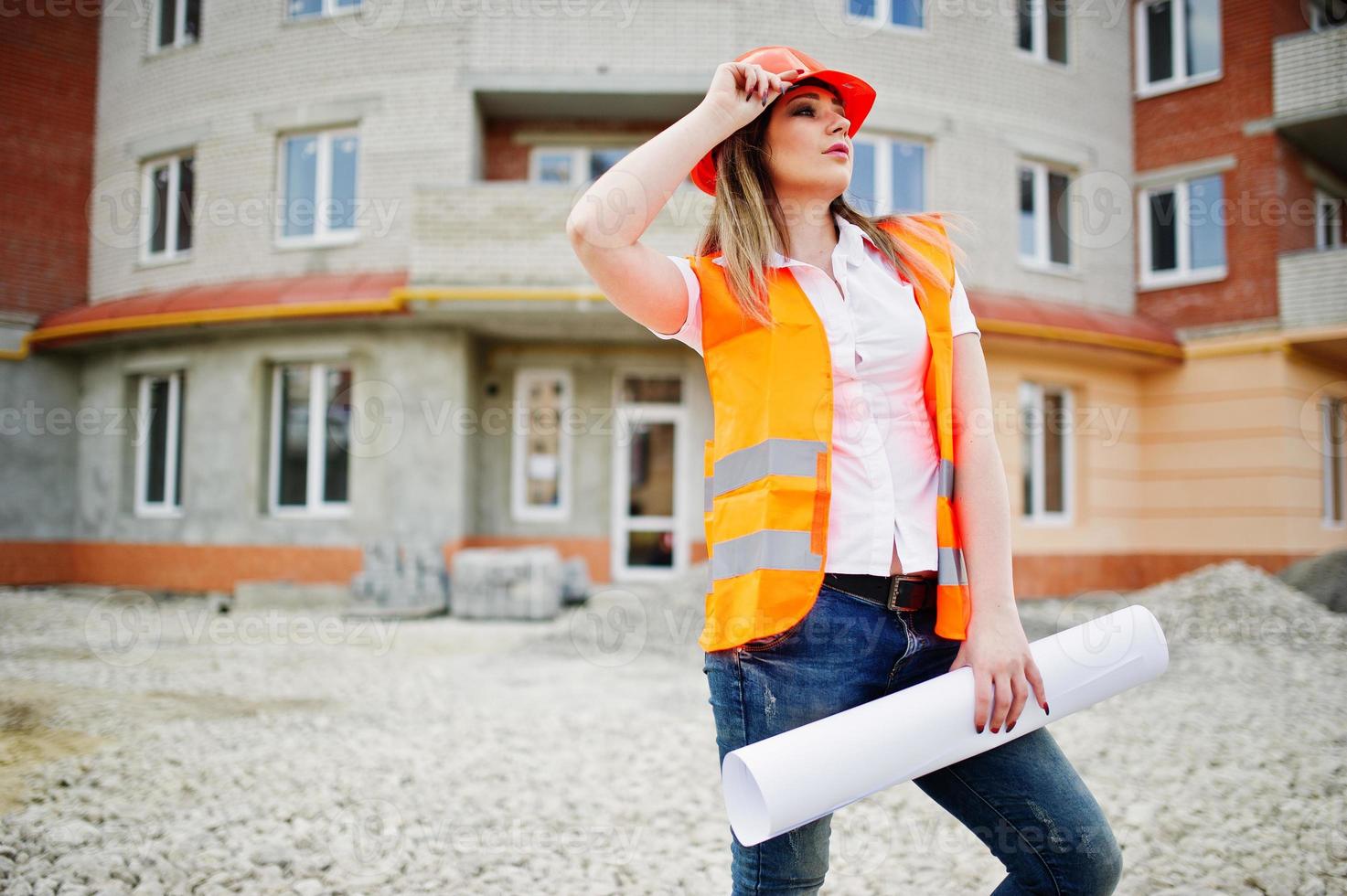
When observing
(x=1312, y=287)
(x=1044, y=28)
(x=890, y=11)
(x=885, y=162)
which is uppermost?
(x=1044, y=28)

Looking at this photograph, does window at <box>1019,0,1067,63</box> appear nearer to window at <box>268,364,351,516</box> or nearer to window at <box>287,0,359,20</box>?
window at <box>287,0,359,20</box>

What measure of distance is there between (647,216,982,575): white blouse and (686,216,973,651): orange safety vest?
2 cm

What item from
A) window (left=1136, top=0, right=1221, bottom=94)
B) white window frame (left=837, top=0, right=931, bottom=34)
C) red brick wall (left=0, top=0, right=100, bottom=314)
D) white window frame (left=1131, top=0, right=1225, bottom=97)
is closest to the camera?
white window frame (left=837, top=0, right=931, bottom=34)

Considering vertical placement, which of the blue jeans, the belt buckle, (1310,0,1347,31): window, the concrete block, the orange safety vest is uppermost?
(1310,0,1347,31): window

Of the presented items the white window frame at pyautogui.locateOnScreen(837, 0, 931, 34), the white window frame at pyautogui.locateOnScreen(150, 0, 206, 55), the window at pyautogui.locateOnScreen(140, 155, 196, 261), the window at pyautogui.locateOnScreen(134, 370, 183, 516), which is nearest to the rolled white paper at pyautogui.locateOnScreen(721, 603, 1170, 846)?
the white window frame at pyautogui.locateOnScreen(837, 0, 931, 34)

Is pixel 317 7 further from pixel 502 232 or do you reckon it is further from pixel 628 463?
pixel 628 463

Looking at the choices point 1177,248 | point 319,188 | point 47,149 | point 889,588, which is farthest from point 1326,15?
point 47,149

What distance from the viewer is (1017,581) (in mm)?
11953

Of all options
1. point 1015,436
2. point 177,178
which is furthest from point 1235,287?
point 177,178

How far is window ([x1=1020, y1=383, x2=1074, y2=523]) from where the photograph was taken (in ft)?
40.7

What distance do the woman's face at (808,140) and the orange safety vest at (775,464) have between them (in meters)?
0.18

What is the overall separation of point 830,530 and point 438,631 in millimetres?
8069

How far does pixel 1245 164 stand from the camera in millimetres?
12680

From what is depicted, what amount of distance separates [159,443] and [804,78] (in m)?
14.3
